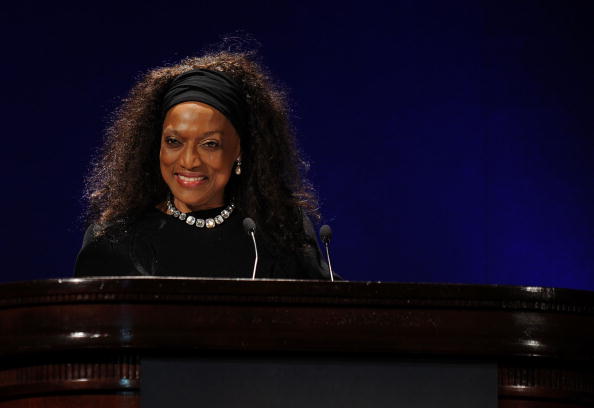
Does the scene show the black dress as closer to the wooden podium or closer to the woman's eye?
the woman's eye

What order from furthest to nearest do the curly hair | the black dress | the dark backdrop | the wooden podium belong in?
1. the dark backdrop
2. the curly hair
3. the black dress
4. the wooden podium

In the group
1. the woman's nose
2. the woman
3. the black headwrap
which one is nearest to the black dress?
the woman

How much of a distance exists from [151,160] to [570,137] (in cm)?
153

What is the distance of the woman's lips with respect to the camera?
7.98ft

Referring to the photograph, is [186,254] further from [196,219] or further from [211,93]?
[211,93]

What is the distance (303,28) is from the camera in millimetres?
3426

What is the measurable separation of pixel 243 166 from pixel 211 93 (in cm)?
21

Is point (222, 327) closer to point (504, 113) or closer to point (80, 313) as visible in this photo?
point (80, 313)

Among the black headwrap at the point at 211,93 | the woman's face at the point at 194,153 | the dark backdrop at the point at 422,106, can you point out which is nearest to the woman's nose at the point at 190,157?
the woman's face at the point at 194,153

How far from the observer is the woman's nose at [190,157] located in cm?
242

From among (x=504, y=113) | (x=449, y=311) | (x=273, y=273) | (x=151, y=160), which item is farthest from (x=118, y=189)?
(x=504, y=113)

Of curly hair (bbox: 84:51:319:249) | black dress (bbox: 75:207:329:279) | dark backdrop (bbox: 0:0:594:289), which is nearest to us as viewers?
black dress (bbox: 75:207:329:279)

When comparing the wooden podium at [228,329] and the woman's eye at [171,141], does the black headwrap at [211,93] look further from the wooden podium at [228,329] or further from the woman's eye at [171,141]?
the wooden podium at [228,329]

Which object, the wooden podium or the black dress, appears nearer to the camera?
→ the wooden podium
